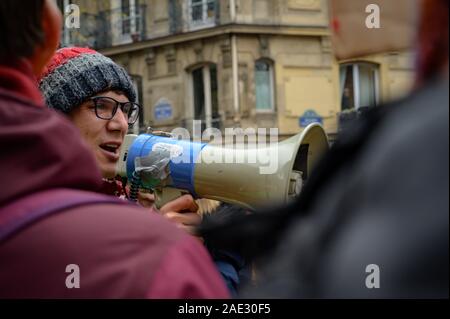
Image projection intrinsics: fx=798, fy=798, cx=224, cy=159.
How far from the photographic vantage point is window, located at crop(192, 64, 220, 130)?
631 inches

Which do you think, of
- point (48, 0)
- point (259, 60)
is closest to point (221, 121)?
point (259, 60)

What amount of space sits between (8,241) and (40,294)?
7 cm

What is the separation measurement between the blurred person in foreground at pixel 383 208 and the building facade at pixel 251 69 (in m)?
14.4

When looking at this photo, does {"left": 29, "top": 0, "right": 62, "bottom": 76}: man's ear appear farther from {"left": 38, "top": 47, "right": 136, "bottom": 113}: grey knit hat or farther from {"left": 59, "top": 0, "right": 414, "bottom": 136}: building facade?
{"left": 59, "top": 0, "right": 414, "bottom": 136}: building facade

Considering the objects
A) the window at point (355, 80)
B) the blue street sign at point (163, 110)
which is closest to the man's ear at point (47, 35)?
the window at point (355, 80)

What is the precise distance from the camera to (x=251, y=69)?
1577 cm

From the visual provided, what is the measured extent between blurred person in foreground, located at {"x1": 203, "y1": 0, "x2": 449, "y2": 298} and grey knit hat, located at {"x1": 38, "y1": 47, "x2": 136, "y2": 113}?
1823mm

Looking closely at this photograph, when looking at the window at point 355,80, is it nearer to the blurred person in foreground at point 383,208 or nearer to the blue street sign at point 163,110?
the blue street sign at point 163,110

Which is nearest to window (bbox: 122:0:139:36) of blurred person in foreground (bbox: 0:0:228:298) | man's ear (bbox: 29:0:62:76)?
man's ear (bbox: 29:0:62:76)

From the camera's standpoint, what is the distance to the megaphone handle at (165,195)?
2510 millimetres

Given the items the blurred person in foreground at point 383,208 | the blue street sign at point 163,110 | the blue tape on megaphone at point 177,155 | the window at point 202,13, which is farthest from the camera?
the blue street sign at point 163,110

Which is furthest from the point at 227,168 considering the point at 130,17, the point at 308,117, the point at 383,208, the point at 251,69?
the point at 130,17

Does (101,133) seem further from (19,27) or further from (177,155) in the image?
(19,27)

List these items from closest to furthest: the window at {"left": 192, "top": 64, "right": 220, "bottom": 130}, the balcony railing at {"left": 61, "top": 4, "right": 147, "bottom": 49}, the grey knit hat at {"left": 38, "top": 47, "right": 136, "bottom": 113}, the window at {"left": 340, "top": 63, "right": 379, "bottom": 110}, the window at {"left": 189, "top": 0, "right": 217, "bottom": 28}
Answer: the grey knit hat at {"left": 38, "top": 47, "right": 136, "bottom": 113} → the window at {"left": 340, "top": 63, "right": 379, "bottom": 110} → the window at {"left": 192, "top": 64, "right": 220, "bottom": 130} → the window at {"left": 189, "top": 0, "right": 217, "bottom": 28} → the balcony railing at {"left": 61, "top": 4, "right": 147, "bottom": 49}
